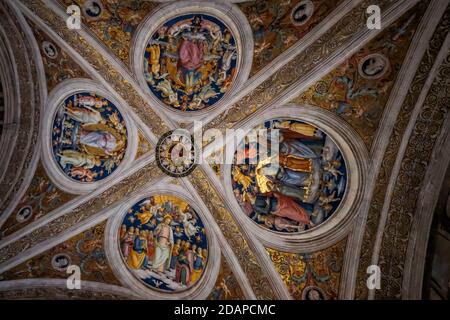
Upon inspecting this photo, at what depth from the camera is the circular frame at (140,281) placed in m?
9.77

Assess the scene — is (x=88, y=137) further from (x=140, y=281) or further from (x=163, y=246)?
(x=140, y=281)

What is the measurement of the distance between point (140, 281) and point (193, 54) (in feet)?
19.1

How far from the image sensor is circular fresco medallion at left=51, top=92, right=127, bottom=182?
966cm

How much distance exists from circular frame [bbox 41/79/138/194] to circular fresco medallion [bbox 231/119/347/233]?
9.10ft

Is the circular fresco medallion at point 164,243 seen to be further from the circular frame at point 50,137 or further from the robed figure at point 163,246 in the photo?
the circular frame at point 50,137

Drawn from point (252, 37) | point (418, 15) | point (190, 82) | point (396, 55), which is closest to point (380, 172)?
point (396, 55)

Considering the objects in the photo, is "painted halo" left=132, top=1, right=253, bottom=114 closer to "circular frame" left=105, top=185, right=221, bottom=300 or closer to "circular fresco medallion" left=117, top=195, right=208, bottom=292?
"circular frame" left=105, top=185, right=221, bottom=300

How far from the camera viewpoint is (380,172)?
7988mm

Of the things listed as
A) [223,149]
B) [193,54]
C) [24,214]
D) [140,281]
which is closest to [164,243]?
[140,281]

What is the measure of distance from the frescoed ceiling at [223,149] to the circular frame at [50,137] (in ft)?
0.11

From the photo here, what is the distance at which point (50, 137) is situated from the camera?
9742 mm

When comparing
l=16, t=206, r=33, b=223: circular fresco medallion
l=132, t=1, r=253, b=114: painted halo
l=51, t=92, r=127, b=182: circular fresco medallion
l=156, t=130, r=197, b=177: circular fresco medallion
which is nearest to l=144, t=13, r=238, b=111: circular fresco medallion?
l=132, t=1, r=253, b=114: painted halo

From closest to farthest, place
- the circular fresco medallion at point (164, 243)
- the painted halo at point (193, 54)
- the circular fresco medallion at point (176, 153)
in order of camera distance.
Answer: the painted halo at point (193, 54) → the circular fresco medallion at point (176, 153) → the circular fresco medallion at point (164, 243)

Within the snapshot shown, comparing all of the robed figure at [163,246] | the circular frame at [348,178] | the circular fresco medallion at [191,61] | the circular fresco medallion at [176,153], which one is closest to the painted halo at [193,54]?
the circular fresco medallion at [191,61]
